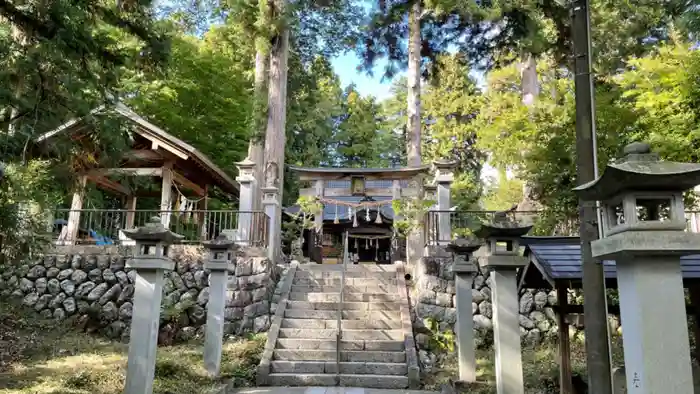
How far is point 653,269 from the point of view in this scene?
127 inches

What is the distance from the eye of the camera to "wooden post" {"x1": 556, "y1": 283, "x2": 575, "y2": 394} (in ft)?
21.1

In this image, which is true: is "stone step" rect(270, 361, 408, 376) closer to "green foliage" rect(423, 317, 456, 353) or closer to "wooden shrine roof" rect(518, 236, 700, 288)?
"green foliage" rect(423, 317, 456, 353)

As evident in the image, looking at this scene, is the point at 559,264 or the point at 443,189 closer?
the point at 559,264

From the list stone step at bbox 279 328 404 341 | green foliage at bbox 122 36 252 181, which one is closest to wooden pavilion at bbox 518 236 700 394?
stone step at bbox 279 328 404 341

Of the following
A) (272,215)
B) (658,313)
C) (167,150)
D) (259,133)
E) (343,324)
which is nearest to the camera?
(658,313)

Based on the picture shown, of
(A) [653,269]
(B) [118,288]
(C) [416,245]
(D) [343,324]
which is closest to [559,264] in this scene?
(A) [653,269]

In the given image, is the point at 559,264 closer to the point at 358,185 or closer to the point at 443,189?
the point at 443,189

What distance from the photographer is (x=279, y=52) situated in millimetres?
14242

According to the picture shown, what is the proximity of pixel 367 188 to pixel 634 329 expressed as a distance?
14.9 m

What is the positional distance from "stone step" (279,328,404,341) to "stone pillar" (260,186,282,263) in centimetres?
274

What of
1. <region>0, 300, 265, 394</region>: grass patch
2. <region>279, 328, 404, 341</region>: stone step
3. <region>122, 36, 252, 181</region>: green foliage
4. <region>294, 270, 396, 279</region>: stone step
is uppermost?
<region>122, 36, 252, 181</region>: green foliage

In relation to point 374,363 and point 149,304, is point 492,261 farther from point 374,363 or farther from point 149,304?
point 149,304

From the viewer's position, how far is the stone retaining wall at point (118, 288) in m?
10.7

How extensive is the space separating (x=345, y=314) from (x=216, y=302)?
3.01 m
